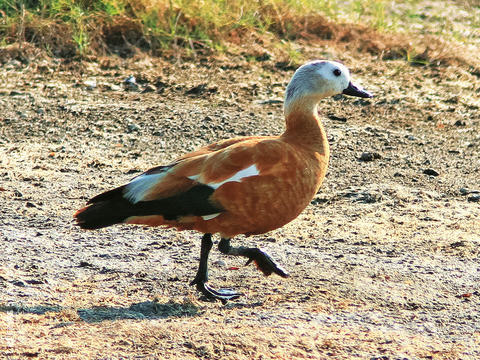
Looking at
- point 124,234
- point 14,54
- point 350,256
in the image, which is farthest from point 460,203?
point 14,54

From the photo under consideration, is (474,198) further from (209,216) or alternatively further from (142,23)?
(142,23)

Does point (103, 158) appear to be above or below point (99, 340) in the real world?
below

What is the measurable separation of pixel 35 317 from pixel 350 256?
7.33ft

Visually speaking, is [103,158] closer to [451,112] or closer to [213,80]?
[213,80]

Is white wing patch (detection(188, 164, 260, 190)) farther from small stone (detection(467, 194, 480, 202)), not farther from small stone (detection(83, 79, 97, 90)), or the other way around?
small stone (detection(83, 79, 97, 90))

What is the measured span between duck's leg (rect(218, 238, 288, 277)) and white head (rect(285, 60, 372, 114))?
1.07m

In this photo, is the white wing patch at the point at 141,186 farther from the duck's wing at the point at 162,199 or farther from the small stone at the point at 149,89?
the small stone at the point at 149,89

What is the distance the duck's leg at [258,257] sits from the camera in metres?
5.36

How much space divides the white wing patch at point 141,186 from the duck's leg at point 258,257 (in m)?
0.60

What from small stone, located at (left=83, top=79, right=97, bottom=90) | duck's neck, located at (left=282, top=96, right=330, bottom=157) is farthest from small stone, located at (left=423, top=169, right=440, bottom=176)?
small stone, located at (left=83, top=79, right=97, bottom=90)

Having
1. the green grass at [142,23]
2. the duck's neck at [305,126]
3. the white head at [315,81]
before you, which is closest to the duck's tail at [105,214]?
the duck's neck at [305,126]

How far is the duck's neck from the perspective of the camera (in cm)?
560

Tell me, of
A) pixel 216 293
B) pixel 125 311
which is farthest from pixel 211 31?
pixel 125 311

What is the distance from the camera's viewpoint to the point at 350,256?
5898 mm
